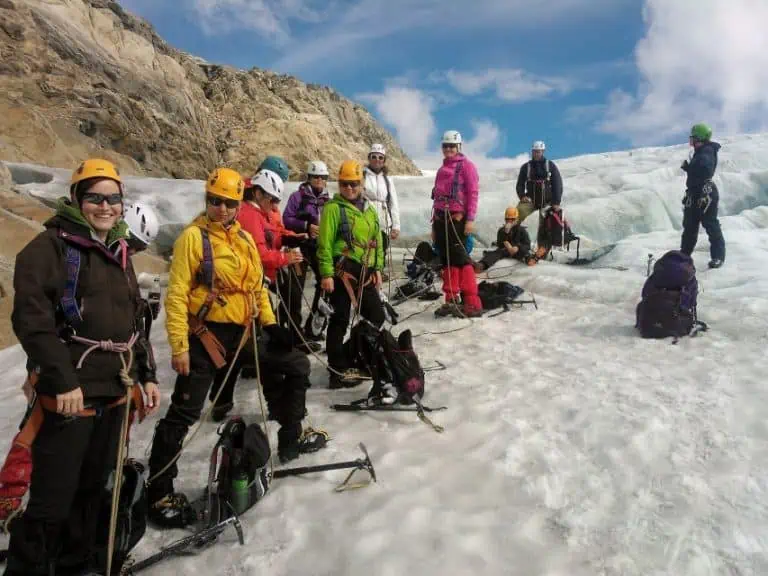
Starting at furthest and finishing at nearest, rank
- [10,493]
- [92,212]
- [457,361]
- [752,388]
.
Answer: [457,361]
[752,388]
[10,493]
[92,212]

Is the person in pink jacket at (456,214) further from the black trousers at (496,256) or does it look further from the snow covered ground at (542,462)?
the black trousers at (496,256)

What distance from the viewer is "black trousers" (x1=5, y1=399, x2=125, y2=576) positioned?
2.31 metres

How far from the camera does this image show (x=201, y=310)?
125 inches

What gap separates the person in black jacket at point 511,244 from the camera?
428 inches

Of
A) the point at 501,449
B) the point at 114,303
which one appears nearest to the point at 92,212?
the point at 114,303

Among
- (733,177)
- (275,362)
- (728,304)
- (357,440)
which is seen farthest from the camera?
(733,177)

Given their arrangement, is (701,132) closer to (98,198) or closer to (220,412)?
(220,412)

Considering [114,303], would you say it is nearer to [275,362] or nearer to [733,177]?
[275,362]

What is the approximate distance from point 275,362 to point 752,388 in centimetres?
386

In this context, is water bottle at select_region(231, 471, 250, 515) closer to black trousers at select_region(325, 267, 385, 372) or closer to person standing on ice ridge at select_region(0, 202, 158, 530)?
person standing on ice ridge at select_region(0, 202, 158, 530)

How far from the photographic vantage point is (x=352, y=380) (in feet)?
16.7

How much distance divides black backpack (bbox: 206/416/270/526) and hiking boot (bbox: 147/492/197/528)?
0.12 meters

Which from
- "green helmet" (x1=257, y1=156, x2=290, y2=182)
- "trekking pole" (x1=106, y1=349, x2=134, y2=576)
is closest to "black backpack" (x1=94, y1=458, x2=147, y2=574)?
"trekking pole" (x1=106, y1=349, x2=134, y2=576)

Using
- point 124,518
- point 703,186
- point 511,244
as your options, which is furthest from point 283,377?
point 511,244
